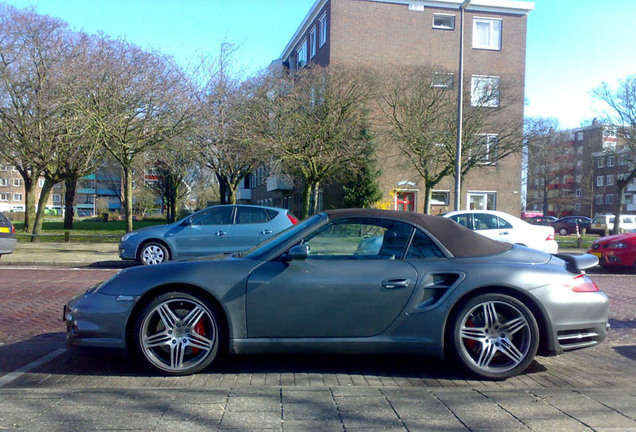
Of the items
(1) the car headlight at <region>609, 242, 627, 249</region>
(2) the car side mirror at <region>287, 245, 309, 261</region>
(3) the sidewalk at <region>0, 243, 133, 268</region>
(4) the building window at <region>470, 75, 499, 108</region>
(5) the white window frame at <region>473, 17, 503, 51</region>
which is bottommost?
(3) the sidewalk at <region>0, 243, 133, 268</region>

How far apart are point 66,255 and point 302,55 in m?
24.4

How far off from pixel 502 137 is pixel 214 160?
13859 millimetres

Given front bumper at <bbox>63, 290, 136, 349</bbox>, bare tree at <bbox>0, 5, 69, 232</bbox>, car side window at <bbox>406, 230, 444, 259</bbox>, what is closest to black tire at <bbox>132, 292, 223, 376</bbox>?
front bumper at <bbox>63, 290, 136, 349</bbox>

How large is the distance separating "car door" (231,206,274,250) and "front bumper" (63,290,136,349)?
8143 millimetres

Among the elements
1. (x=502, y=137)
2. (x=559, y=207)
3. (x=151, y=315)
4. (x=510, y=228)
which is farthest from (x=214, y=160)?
(x=559, y=207)

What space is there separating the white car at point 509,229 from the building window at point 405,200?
Answer: 16.9 meters

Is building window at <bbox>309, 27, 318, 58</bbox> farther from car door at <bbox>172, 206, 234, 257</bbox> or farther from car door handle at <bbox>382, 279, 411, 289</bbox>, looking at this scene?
car door handle at <bbox>382, 279, 411, 289</bbox>

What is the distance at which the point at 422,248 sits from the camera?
14.8 ft

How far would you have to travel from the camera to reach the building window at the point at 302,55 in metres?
35.6

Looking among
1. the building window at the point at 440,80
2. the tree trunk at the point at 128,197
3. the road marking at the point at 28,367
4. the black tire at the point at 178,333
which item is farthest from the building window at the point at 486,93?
the road marking at the point at 28,367

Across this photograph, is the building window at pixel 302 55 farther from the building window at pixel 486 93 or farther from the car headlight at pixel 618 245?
the car headlight at pixel 618 245

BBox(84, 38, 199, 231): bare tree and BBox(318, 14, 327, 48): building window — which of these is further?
BBox(318, 14, 327, 48): building window

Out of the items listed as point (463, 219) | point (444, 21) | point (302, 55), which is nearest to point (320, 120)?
point (463, 219)

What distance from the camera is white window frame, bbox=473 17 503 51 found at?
3134 centimetres
